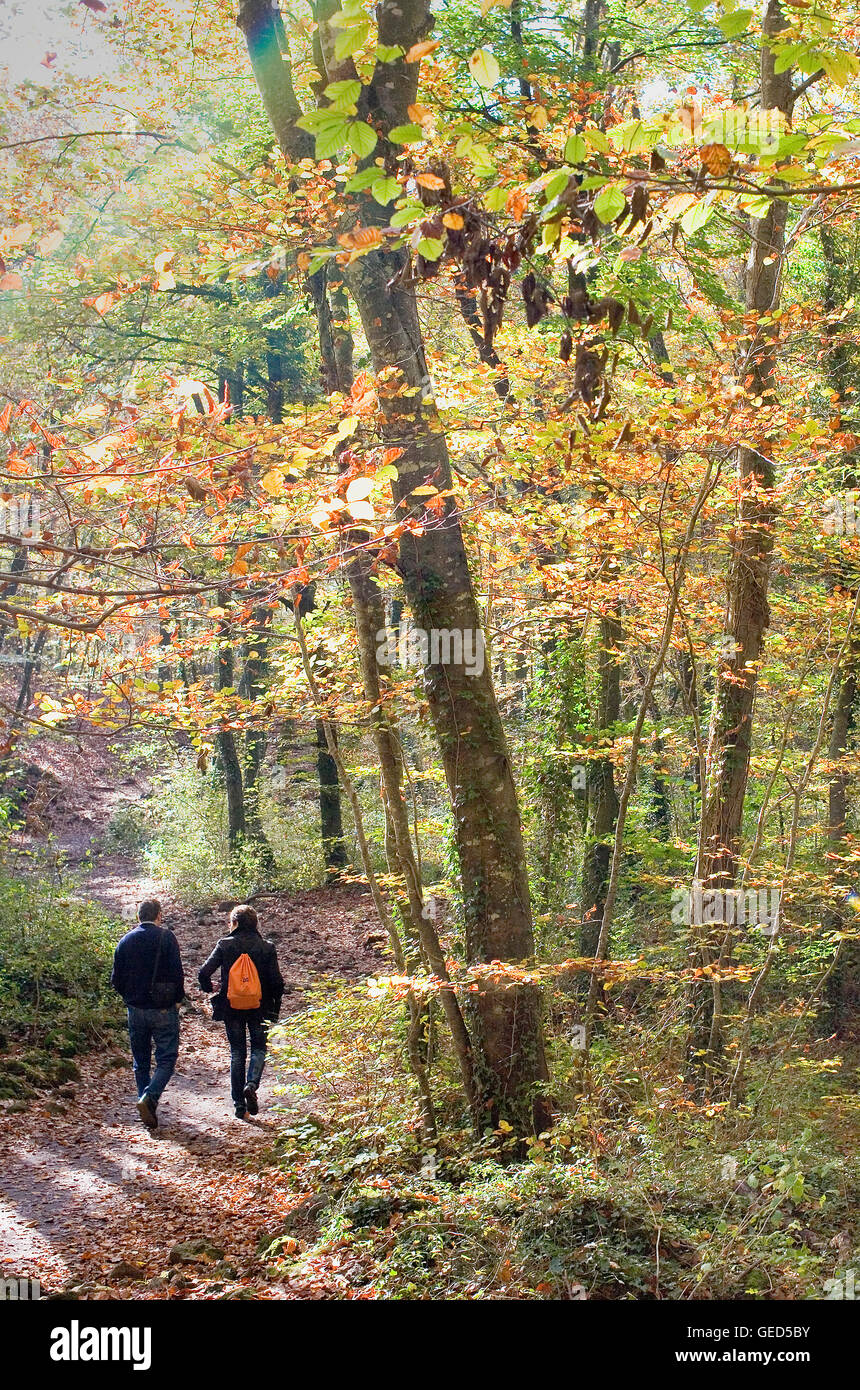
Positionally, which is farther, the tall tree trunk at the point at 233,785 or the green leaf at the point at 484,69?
the tall tree trunk at the point at 233,785

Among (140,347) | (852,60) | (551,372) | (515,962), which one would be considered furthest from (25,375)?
(852,60)

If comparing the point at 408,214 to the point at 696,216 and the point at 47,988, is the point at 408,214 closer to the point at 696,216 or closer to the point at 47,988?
the point at 696,216

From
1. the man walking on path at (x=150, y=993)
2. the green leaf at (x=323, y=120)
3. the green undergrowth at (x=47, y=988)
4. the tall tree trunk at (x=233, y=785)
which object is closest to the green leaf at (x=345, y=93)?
the green leaf at (x=323, y=120)

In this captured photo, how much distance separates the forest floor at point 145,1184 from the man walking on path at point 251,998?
347mm

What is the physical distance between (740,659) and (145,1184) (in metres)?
6.41

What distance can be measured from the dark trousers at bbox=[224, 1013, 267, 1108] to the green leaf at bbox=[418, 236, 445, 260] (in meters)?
6.56

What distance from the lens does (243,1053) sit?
8.12 metres

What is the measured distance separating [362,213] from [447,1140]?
20.4 ft

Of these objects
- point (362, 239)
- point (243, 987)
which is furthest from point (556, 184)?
point (243, 987)

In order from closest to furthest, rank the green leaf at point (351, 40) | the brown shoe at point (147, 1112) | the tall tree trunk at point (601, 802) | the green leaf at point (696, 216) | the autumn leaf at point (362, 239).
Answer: the green leaf at point (351, 40)
the green leaf at point (696, 216)
the autumn leaf at point (362, 239)
the brown shoe at point (147, 1112)
the tall tree trunk at point (601, 802)

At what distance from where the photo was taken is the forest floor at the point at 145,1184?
5191 millimetres

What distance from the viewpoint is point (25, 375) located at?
13812 millimetres

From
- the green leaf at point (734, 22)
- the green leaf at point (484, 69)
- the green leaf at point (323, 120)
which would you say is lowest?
the green leaf at point (323, 120)

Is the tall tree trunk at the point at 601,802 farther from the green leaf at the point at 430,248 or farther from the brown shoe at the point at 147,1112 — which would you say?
the green leaf at the point at 430,248
